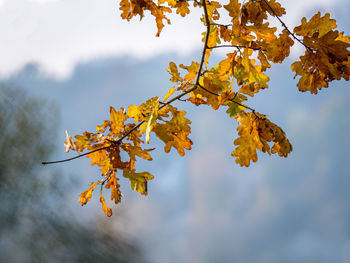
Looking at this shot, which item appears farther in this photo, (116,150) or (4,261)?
(4,261)

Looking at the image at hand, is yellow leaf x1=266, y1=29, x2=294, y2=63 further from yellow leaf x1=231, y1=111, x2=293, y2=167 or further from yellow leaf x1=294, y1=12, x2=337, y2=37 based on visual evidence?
yellow leaf x1=231, y1=111, x2=293, y2=167

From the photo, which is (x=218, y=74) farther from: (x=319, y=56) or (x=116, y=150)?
(x=116, y=150)

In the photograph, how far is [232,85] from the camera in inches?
46.8

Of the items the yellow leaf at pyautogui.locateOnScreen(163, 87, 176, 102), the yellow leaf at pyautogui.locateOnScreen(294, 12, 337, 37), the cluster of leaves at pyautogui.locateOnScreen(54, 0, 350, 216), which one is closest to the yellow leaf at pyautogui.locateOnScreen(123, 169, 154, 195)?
the cluster of leaves at pyautogui.locateOnScreen(54, 0, 350, 216)

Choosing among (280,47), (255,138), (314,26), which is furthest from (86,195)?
(314,26)

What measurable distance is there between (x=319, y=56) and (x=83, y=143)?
A: 2.77 ft

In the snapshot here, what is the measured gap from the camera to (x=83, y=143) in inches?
37.8

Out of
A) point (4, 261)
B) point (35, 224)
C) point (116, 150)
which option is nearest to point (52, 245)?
point (35, 224)

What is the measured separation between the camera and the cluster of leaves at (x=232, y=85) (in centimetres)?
98

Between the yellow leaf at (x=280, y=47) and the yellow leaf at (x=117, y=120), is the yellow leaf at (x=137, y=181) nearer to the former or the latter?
the yellow leaf at (x=117, y=120)

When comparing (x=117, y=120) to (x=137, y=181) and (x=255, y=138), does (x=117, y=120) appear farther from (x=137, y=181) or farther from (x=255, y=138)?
(x=255, y=138)

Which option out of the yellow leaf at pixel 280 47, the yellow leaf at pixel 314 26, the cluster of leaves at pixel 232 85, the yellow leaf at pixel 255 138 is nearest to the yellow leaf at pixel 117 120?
the cluster of leaves at pixel 232 85

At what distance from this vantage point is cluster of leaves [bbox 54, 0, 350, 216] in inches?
38.6

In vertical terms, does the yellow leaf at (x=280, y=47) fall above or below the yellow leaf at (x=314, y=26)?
below
